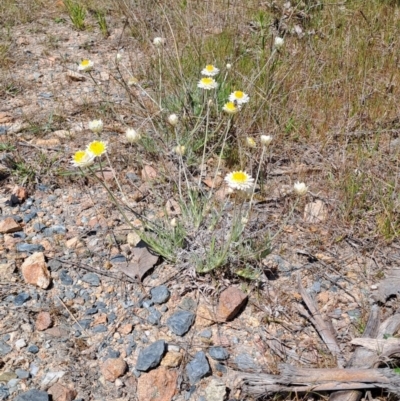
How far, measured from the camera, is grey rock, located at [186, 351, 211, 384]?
5.63 ft

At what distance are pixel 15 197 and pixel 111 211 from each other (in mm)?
499

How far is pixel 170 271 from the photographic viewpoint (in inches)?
82.7

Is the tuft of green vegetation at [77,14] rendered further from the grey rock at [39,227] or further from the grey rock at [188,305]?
the grey rock at [188,305]

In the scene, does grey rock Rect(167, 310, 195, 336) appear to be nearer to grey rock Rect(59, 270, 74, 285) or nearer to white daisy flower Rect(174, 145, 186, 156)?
grey rock Rect(59, 270, 74, 285)

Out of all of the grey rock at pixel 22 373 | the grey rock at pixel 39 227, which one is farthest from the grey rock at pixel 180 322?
the grey rock at pixel 39 227

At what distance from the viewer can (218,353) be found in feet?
5.88

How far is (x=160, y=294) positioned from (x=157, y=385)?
0.40m

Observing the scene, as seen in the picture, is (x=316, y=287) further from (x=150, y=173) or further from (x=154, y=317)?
(x=150, y=173)

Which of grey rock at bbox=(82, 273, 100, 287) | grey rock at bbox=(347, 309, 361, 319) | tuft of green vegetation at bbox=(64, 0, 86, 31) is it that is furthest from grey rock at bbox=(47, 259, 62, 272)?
tuft of green vegetation at bbox=(64, 0, 86, 31)

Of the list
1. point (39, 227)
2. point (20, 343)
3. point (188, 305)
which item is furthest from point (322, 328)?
point (39, 227)

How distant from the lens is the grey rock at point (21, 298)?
1.93 metres

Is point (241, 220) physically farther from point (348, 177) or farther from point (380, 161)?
point (380, 161)

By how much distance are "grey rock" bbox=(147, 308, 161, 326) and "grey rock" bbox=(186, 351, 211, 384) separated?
224mm

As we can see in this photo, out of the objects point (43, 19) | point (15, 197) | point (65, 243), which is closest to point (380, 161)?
point (65, 243)
